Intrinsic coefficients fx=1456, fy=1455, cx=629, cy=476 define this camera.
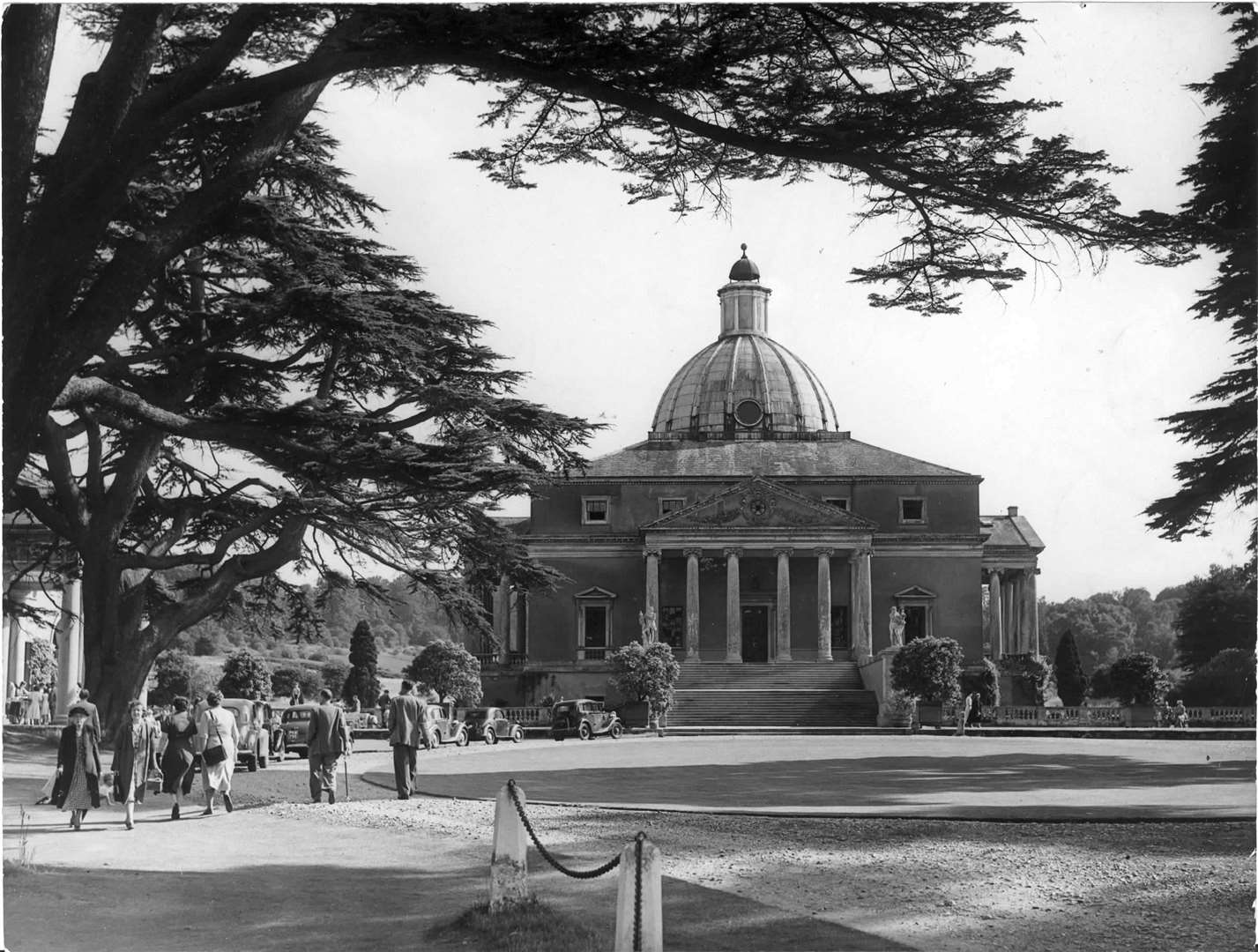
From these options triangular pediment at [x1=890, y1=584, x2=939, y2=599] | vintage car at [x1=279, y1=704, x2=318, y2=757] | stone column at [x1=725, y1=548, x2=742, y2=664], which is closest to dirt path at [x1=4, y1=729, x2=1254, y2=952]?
vintage car at [x1=279, y1=704, x2=318, y2=757]

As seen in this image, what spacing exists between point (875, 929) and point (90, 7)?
1070 cm

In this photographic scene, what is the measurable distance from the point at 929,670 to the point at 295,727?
22.0 meters

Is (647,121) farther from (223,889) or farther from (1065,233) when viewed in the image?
(223,889)

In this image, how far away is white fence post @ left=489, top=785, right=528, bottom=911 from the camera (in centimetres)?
997

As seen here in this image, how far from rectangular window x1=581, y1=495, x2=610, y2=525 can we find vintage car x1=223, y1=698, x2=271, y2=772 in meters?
34.6

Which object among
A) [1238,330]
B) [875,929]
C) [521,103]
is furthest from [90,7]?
[1238,330]

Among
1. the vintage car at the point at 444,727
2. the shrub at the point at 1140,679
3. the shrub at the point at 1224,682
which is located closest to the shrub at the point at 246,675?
the vintage car at the point at 444,727

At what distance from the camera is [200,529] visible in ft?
76.7

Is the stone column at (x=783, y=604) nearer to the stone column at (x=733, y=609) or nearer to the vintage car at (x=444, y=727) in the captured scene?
the stone column at (x=733, y=609)

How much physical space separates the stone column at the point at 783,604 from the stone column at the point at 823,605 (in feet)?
4.22

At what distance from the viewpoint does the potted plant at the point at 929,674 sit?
4547 centimetres

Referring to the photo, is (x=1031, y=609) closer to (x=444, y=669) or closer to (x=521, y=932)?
(x=444, y=669)

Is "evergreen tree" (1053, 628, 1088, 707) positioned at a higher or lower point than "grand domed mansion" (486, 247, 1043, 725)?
lower

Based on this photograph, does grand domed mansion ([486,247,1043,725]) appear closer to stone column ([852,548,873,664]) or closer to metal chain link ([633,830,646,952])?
stone column ([852,548,873,664])
